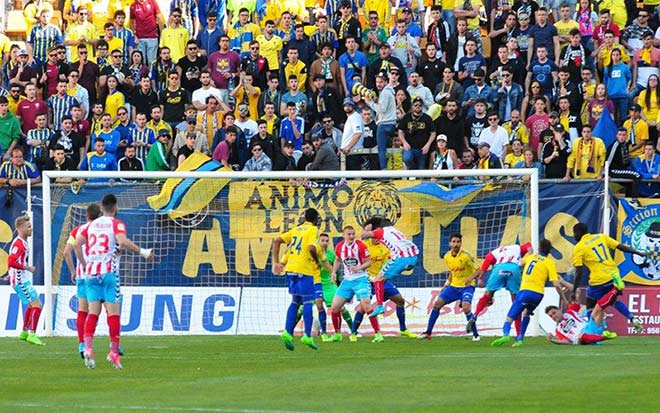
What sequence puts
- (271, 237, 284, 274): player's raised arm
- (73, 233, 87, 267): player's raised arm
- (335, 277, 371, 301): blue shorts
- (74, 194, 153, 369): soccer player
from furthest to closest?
1. (335, 277, 371, 301): blue shorts
2. (271, 237, 284, 274): player's raised arm
3. (73, 233, 87, 267): player's raised arm
4. (74, 194, 153, 369): soccer player

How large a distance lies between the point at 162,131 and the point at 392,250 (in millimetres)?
6495

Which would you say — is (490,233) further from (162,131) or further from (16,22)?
(16,22)

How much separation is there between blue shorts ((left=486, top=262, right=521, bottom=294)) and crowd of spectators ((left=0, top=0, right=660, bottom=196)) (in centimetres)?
378

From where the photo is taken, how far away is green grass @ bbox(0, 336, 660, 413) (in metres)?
12.8

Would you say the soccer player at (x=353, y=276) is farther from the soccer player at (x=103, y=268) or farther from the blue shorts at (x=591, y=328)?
the soccer player at (x=103, y=268)

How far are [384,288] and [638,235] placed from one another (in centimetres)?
532

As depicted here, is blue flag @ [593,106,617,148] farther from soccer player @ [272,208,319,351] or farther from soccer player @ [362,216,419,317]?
soccer player @ [272,208,319,351]

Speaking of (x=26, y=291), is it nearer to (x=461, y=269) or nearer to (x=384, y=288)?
(x=384, y=288)

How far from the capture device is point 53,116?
29188 millimetres

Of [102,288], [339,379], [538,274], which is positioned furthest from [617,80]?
[339,379]

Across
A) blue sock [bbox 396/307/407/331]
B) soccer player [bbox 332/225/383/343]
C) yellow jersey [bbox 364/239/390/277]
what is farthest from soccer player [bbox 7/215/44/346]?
blue sock [bbox 396/307/407/331]

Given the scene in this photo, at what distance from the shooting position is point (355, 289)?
77.6ft

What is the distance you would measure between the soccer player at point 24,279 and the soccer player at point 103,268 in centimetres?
635

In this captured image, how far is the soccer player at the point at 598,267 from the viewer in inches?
887
